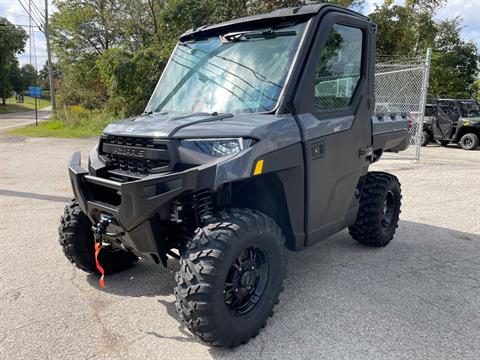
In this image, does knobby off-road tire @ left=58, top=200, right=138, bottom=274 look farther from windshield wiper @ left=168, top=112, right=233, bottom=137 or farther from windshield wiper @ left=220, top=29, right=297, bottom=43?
windshield wiper @ left=220, top=29, right=297, bottom=43

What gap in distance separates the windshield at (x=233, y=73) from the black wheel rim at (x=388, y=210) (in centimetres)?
242

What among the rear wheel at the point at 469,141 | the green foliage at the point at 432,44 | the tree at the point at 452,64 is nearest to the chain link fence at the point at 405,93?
the rear wheel at the point at 469,141

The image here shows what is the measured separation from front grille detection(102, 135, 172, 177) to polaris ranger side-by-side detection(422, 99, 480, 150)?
1554 centimetres

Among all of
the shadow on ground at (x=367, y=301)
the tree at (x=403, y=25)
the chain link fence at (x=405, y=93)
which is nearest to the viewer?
the shadow on ground at (x=367, y=301)

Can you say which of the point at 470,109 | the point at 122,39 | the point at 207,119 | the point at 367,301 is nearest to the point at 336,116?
the point at 207,119

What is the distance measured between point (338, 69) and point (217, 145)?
1.49 metres

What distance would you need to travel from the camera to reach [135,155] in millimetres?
3006

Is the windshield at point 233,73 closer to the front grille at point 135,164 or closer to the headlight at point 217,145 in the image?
the headlight at point 217,145

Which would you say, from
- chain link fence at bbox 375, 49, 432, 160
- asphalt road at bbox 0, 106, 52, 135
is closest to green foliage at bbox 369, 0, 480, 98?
chain link fence at bbox 375, 49, 432, 160

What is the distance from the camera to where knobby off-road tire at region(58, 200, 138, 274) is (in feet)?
12.1

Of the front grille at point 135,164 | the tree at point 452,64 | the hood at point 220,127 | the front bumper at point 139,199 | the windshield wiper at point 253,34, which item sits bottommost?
the front bumper at point 139,199

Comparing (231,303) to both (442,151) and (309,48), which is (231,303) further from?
(442,151)

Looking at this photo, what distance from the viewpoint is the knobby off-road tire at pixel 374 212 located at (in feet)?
14.8

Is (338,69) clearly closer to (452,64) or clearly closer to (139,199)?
(139,199)
